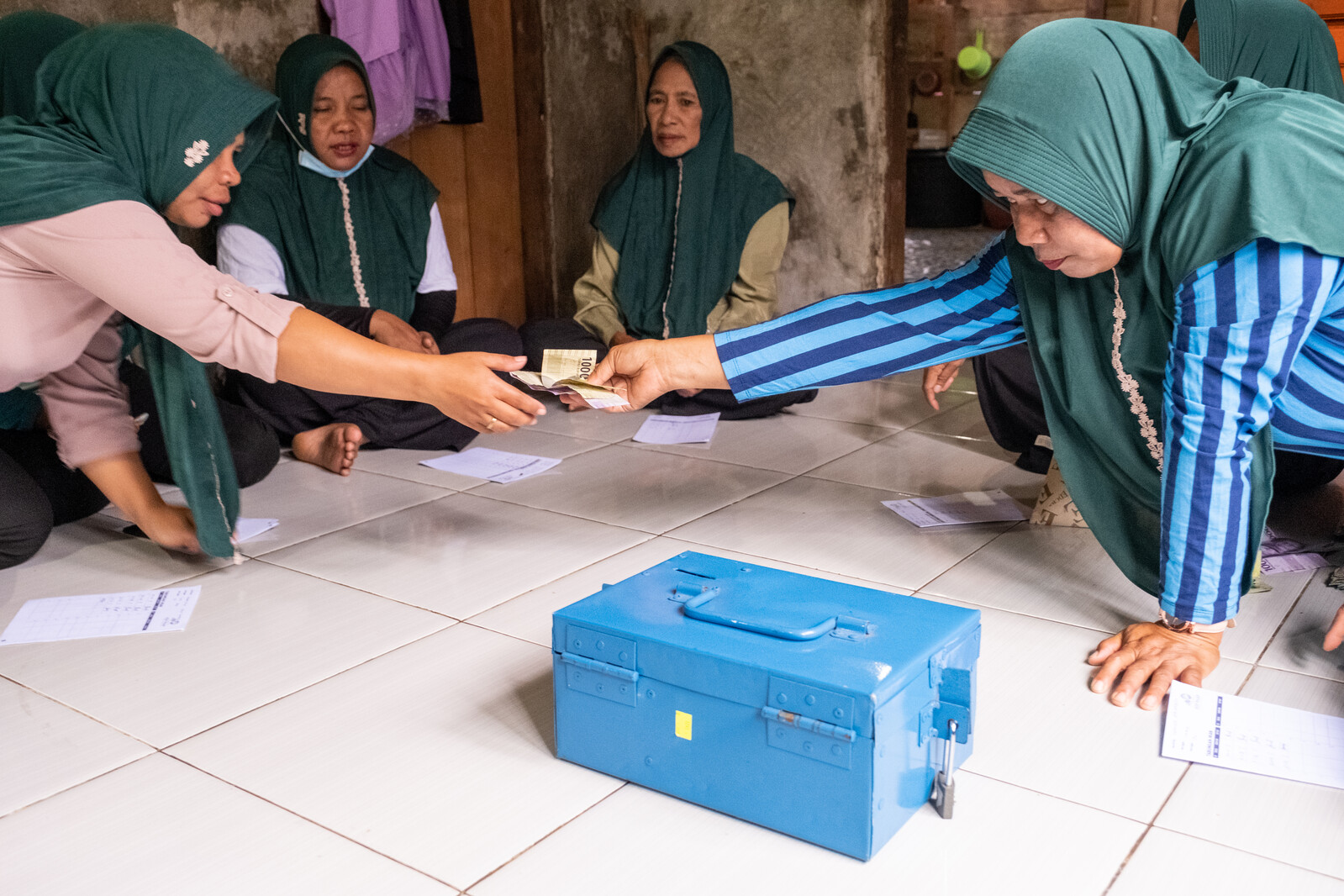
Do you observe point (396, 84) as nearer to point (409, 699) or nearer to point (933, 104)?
point (409, 699)

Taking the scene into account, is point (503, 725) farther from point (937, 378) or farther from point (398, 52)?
point (398, 52)

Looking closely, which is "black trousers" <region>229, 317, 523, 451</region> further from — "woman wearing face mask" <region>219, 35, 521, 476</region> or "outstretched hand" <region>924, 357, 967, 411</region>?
"outstretched hand" <region>924, 357, 967, 411</region>

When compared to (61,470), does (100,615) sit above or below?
below

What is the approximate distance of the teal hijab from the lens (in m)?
1.62

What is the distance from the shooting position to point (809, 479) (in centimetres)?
259

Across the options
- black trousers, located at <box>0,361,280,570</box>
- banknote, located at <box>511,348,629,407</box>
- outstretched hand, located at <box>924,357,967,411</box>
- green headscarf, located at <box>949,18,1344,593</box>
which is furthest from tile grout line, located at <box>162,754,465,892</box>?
outstretched hand, located at <box>924,357,967,411</box>

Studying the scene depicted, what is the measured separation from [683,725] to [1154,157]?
0.98 meters

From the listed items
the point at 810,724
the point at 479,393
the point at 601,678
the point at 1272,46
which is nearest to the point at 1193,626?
the point at 810,724

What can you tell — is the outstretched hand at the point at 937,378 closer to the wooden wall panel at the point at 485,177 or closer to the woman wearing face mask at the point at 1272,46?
the woman wearing face mask at the point at 1272,46

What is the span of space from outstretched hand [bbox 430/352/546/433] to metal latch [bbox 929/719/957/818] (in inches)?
31.5

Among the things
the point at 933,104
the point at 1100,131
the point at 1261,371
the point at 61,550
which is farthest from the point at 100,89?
the point at 933,104

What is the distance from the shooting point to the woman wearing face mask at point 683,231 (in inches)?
132

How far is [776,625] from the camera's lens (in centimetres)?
123

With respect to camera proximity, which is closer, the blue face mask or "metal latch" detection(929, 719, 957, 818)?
"metal latch" detection(929, 719, 957, 818)
